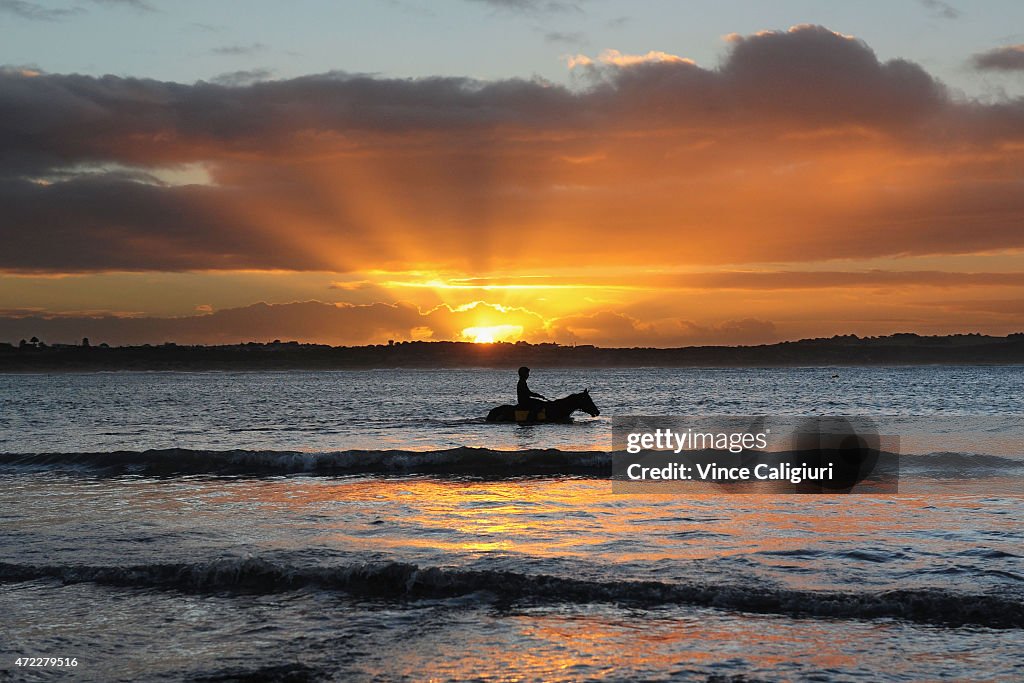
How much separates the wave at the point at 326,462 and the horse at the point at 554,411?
11351 mm

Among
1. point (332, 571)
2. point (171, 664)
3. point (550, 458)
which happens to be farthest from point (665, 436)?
point (171, 664)

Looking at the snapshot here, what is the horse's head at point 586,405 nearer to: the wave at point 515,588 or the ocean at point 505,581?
the ocean at point 505,581

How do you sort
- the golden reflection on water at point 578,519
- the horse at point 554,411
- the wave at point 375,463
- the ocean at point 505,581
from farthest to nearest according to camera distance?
1. the horse at point 554,411
2. the wave at point 375,463
3. the golden reflection on water at point 578,519
4. the ocean at point 505,581

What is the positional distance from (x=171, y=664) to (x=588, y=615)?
432cm

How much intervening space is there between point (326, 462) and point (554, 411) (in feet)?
48.6

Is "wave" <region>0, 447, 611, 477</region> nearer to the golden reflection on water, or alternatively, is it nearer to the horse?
the golden reflection on water

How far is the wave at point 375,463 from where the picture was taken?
25.0 meters

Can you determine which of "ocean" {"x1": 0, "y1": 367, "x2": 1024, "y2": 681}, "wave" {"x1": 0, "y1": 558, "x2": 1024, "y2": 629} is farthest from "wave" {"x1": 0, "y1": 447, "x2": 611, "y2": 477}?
"wave" {"x1": 0, "y1": 558, "x2": 1024, "y2": 629}

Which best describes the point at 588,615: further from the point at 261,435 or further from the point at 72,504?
the point at 261,435

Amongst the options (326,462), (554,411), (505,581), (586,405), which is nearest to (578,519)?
(505,581)

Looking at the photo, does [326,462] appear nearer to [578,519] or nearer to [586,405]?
Result: [578,519]

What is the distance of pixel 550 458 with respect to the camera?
86.7 ft

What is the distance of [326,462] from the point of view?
26.8 meters

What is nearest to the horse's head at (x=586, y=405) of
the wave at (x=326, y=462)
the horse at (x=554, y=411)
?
the horse at (x=554, y=411)
